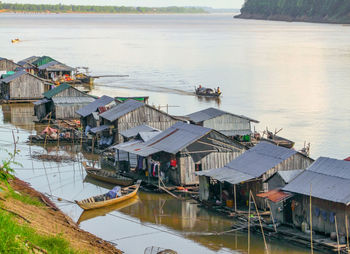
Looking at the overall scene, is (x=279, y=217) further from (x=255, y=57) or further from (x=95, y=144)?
(x=255, y=57)

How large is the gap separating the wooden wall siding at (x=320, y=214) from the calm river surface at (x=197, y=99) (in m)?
1.02

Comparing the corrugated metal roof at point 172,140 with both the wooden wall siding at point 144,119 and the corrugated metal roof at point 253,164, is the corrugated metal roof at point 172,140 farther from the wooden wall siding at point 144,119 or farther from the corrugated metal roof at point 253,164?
the wooden wall siding at point 144,119

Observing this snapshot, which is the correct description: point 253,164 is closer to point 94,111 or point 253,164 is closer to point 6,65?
point 94,111

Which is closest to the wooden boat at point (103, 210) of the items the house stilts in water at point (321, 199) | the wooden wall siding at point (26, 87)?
the house stilts in water at point (321, 199)

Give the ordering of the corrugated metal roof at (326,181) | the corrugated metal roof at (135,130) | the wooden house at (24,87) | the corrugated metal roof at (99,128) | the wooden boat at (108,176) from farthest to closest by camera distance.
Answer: the wooden house at (24,87) < the corrugated metal roof at (99,128) < the corrugated metal roof at (135,130) < the wooden boat at (108,176) < the corrugated metal roof at (326,181)

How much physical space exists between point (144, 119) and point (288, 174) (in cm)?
1381

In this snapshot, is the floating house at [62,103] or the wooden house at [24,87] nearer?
the floating house at [62,103]

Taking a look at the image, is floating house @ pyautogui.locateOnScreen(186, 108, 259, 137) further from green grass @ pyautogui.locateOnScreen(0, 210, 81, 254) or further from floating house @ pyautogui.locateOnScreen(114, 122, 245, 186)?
green grass @ pyautogui.locateOnScreen(0, 210, 81, 254)

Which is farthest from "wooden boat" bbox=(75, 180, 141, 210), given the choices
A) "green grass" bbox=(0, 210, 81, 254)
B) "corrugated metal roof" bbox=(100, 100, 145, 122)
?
"corrugated metal roof" bbox=(100, 100, 145, 122)

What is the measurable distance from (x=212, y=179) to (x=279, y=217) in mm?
4149

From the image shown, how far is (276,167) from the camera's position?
23781mm

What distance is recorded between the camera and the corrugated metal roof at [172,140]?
2739cm

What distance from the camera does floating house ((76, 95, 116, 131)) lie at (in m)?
38.4

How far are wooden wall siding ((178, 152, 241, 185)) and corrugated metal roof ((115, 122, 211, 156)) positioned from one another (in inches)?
27.1
